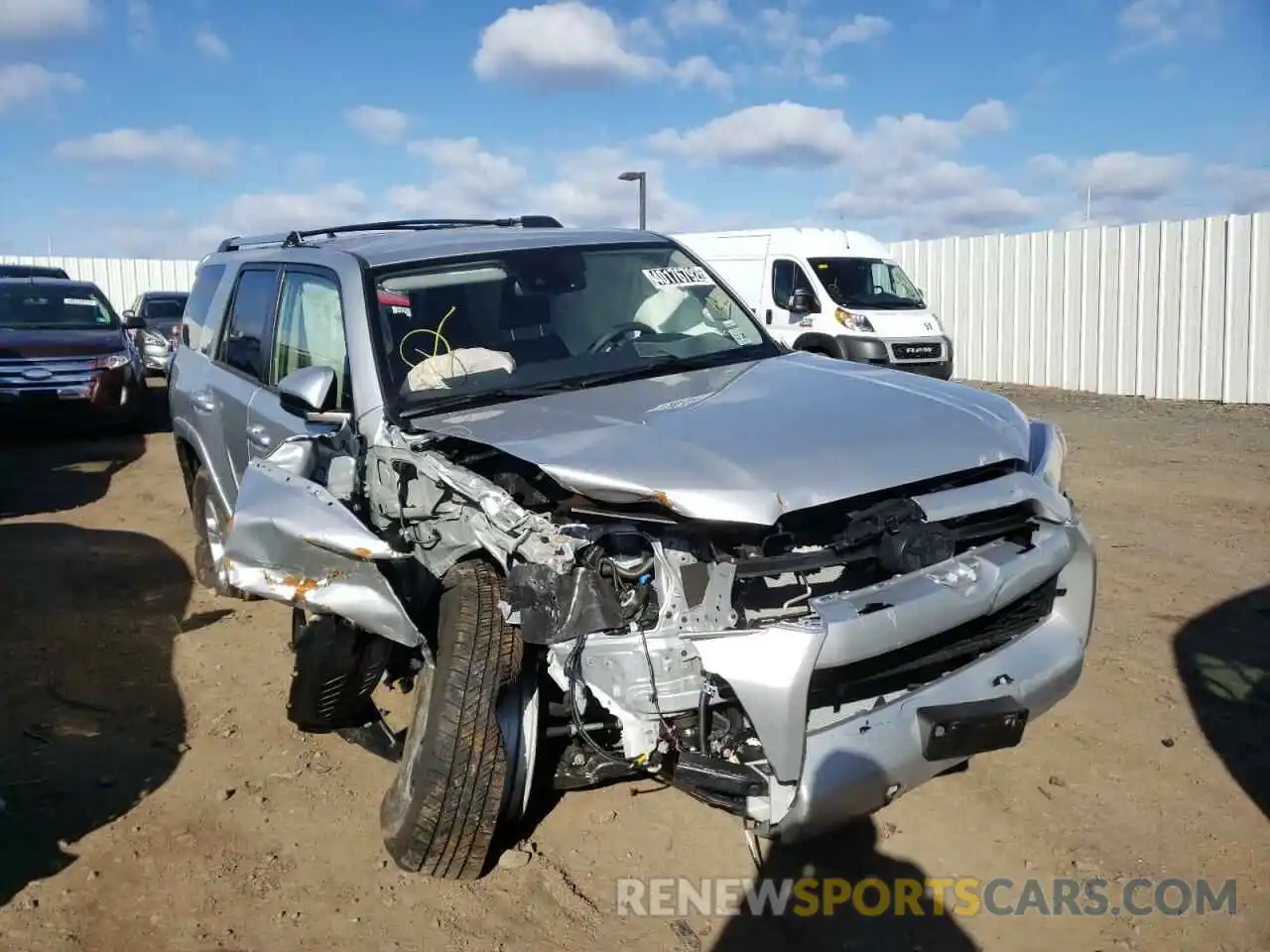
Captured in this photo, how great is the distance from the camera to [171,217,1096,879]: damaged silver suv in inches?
110

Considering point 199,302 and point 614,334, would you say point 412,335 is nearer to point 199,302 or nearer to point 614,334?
point 614,334

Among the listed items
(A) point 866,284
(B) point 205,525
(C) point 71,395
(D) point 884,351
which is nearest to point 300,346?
(B) point 205,525

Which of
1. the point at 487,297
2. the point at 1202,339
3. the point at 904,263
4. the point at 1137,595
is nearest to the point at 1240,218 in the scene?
the point at 1202,339

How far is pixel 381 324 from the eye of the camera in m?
4.12

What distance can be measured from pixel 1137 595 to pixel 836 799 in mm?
3421

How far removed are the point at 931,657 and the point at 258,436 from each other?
10.7ft

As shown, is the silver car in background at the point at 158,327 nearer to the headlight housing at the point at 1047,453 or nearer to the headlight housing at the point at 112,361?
the headlight housing at the point at 112,361

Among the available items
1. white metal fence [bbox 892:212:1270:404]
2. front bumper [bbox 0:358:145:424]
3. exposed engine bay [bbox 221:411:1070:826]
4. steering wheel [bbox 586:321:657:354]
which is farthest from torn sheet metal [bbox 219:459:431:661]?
white metal fence [bbox 892:212:1270:404]

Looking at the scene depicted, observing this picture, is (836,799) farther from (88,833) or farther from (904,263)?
(904,263)

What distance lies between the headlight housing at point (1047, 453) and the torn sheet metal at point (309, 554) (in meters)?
2.10

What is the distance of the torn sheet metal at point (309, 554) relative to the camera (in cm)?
332

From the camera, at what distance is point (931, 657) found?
9.79 feet

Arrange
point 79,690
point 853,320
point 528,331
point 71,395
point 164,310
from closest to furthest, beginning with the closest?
point 528,331, point 79,690, point 71,395, point 853,320, point 164,310

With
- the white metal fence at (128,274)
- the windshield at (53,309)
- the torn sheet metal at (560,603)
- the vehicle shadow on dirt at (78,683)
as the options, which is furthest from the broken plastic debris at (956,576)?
the white metal fence at (128,274)
